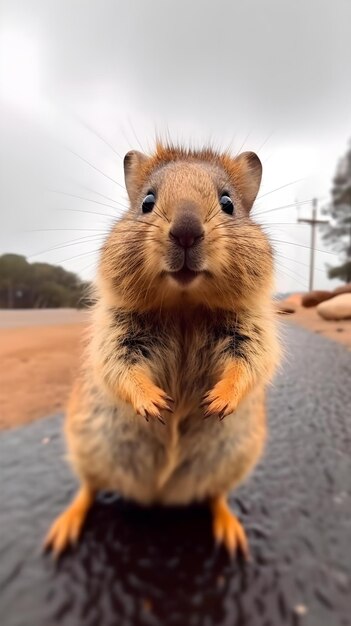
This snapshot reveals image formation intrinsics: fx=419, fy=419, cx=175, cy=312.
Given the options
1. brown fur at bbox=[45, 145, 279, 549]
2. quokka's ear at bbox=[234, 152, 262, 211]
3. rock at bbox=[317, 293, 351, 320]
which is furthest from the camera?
rock at bbox=[317, 293, 351, 320]

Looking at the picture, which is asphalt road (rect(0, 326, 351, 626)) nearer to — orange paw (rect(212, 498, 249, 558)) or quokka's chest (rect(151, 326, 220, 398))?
orange paw (rect(212, 498, 249, 558))

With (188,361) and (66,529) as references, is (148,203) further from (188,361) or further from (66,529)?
(66,529)

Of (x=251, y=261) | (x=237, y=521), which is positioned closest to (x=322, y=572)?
(x=237, y=521)

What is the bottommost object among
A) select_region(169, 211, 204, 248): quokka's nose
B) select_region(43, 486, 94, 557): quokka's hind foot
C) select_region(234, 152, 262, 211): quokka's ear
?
select_region(43, 486, 94, 557): quokka's hind foot

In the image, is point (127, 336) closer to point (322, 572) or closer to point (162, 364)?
point (162, 364)

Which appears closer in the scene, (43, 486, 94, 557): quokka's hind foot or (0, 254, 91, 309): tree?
(43, 486, 94, 557): quokka's hind foot

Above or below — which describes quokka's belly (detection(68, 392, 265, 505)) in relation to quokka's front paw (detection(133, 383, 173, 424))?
below

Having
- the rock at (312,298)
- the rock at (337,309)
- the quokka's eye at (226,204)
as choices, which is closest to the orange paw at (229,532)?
the quokka's eye at (226,204)

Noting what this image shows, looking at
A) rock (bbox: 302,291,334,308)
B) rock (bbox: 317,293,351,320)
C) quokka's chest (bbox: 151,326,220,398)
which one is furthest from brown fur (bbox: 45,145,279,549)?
rock (bbox: 317,293,351,320)

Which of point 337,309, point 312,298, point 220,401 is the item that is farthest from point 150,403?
point 337,309
